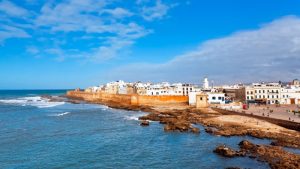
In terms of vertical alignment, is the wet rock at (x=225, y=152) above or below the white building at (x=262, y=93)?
below

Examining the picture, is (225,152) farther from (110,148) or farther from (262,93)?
(262,93)

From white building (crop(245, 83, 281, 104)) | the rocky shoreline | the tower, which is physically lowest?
the rocky shoreline

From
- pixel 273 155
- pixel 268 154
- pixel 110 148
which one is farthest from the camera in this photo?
pixel 110 148

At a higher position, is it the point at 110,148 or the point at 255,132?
the point at 255,132

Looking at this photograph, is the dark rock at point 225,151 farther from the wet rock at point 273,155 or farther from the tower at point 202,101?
the tower at point 202,101

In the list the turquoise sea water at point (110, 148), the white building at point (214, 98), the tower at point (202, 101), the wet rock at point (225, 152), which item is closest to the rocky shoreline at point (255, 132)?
the wet rock at point (225, 152)

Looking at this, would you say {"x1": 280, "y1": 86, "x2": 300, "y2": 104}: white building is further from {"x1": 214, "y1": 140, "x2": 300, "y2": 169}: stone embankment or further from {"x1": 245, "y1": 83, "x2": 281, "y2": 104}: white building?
{"x1": 214, "y1": 140, "x2": 300, "y2": 169}: stone embankment

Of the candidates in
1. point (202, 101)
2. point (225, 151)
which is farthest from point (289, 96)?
point (225, 151)

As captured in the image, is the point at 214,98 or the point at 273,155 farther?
the point at 214,98

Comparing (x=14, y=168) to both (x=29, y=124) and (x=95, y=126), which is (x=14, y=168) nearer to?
(x=95, y=126)

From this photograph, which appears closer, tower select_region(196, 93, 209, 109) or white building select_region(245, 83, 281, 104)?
tower select_region(196, 93, 209, 109)

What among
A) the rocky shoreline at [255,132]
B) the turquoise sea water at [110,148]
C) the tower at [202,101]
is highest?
the tower at [202,101]

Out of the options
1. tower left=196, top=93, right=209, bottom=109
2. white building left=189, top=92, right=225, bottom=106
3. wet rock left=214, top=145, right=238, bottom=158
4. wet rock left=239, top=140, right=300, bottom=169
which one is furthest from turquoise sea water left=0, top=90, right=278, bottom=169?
white building left=189, top=92, right=225, bottom=106

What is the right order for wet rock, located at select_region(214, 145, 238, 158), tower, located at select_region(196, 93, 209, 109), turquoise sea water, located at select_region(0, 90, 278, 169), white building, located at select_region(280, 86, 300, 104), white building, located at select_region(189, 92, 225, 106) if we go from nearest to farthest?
turquoise sea water, located at select_region(0, 90, 278, 169) < wet rock, located at select_region(214, 145, 238, 158) < tower, located at select_region(196, 93, 209, 109) < white building, located at select_region(189, 92, 225, 106) < white building, located at select_region(280, 86, 300, 104)
